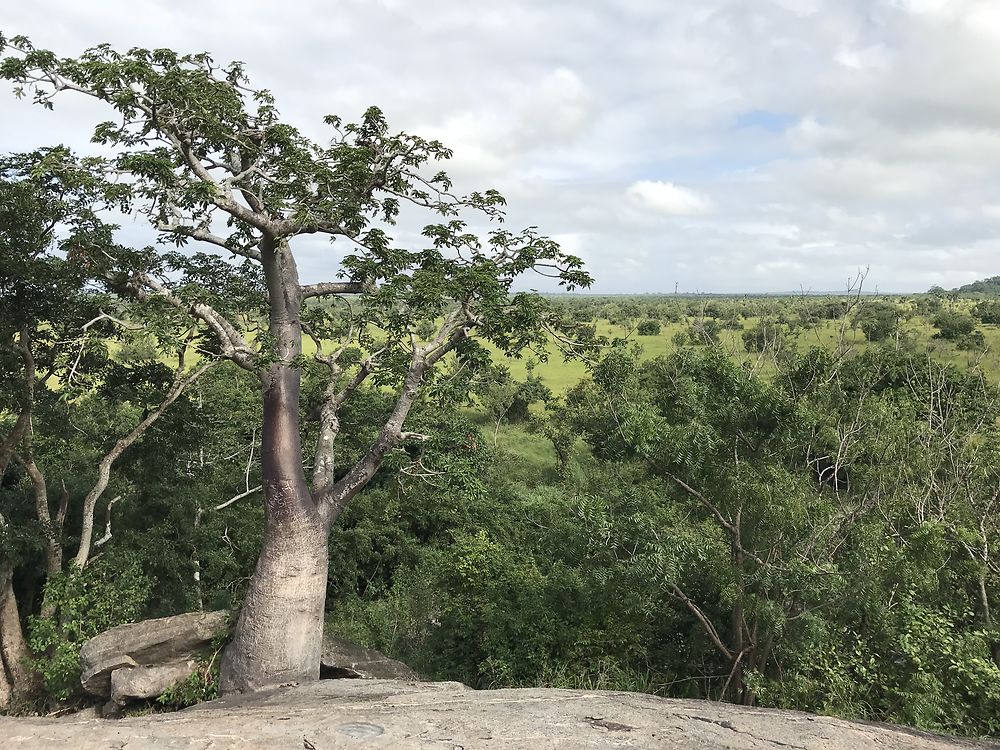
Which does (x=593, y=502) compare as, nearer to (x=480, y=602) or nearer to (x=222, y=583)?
(x=480, y=602)

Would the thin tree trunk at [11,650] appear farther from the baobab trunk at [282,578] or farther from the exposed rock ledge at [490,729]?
the exposed rock ledge at [490,729]

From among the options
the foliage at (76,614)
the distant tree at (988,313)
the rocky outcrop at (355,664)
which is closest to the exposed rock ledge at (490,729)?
the rocky outcrop at (355,664)

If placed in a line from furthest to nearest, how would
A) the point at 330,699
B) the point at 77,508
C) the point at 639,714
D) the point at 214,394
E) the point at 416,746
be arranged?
the point at 214,394
the point at 77,508
the point at 330,699
the point at 639,714
the point at 416,746

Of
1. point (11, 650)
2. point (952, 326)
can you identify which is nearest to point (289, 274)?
point (11, 650)

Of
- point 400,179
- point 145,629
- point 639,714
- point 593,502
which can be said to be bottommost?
point 145,629

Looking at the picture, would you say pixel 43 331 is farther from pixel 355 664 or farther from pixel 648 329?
pixel 648 329

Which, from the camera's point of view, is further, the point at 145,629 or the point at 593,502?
the point at 145,629

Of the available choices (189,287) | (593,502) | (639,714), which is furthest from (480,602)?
(189,287)

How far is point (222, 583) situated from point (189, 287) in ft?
34.4

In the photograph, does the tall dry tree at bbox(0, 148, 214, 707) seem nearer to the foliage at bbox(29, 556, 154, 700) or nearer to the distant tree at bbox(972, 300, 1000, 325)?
the foliage at bbox(29, 556, 154, 700)

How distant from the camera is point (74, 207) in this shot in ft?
32.8

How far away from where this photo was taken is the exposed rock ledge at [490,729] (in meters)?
5.62

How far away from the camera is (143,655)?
972 cm

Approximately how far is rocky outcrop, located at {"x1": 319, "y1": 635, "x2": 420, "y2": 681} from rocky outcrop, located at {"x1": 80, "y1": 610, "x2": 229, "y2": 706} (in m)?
1.90
